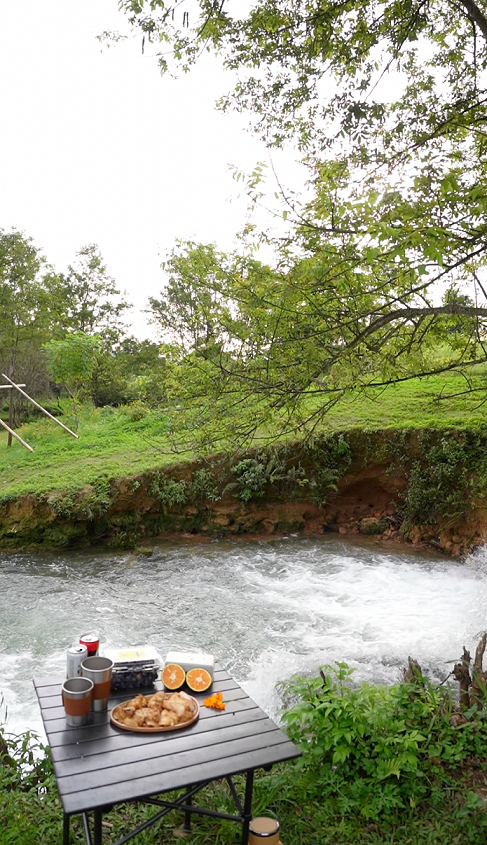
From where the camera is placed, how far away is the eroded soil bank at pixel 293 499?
947cm

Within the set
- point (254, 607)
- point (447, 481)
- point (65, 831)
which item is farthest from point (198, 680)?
point (447, 481)

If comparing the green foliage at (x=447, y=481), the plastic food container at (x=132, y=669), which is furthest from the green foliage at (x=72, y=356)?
the plastic food container at (x=132, y=669)

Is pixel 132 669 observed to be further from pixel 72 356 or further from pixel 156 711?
pixel 72 356

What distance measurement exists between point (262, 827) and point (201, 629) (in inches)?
162

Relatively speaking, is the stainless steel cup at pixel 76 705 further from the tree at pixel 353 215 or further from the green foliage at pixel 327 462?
the green foliage at pixel 327 462

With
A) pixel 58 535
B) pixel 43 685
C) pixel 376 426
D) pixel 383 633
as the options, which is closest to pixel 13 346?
pixel 58 535

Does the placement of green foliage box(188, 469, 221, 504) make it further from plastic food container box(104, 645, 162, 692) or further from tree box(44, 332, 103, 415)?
plastic food container box(104, 645, 162, 692)

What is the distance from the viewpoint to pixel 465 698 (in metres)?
3.56

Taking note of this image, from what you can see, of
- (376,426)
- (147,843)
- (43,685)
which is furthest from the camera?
(376,426)

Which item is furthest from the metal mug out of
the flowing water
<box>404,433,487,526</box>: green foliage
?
<box>404,433,487,526</box>: green foliage

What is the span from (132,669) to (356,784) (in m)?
1.28

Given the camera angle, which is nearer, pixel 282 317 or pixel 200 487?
pixel 282 317

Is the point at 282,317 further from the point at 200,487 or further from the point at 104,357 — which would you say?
the point at 104,357

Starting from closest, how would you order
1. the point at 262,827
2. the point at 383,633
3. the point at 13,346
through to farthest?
the point at 262,827 → the point at 383,633 → the point at 13,346
